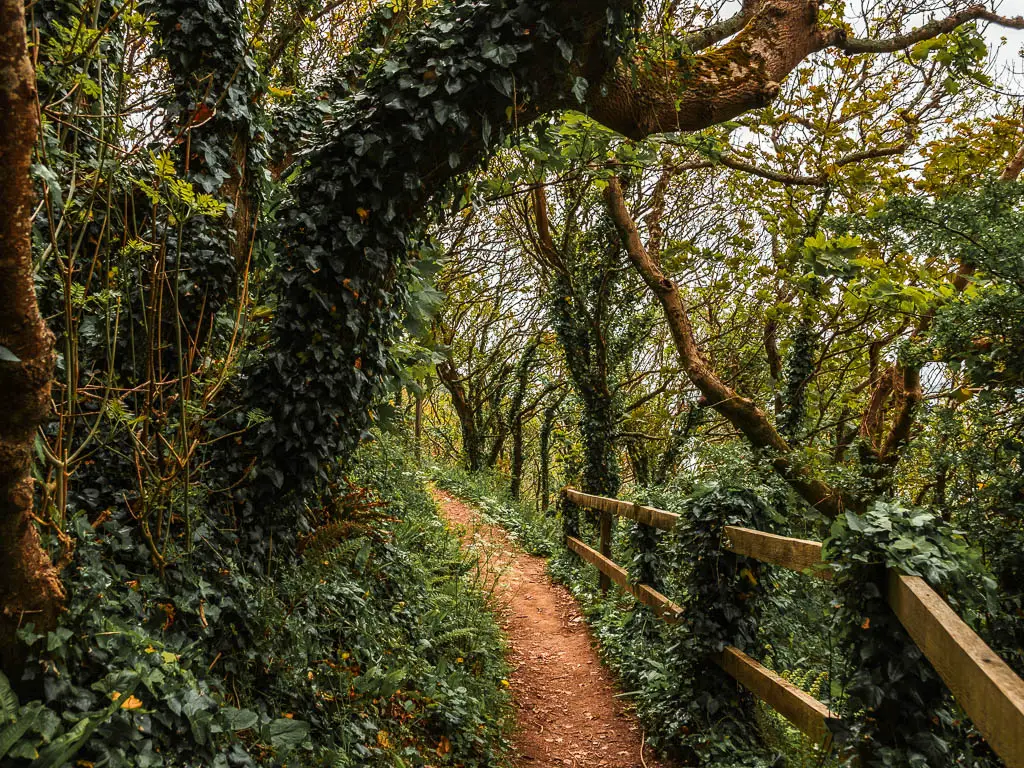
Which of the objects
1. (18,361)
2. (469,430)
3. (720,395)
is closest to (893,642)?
(18,361)

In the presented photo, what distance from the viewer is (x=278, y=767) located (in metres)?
2.61

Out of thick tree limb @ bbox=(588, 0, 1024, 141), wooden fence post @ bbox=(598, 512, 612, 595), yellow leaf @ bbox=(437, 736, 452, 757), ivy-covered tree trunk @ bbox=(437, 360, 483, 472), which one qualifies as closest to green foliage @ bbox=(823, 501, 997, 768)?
yellow leaf @ bbox=(437, 736, 452, 757)

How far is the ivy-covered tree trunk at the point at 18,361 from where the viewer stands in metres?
1.52

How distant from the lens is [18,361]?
164 cm

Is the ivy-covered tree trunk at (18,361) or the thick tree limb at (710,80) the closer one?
the ivy-covered tree trunk at (18,361)

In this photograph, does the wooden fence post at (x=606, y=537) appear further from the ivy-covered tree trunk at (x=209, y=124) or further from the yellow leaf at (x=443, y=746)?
the ivy-covered tree trunk at (x=209, y=124)

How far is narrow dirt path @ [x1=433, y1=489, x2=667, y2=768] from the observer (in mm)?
4062

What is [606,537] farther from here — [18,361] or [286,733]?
[18,361]

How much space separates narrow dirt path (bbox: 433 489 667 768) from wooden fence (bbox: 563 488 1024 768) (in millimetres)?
1070

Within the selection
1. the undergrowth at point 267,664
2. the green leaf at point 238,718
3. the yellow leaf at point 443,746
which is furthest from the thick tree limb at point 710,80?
the yellow leaf at point 443,746

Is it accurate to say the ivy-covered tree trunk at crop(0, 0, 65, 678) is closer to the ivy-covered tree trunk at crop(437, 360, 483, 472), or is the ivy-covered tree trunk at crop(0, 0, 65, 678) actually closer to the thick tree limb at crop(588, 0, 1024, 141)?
the thick tree limb at crop(588, 0, 1024, 141)

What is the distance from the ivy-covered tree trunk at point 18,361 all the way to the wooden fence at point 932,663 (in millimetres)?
2637

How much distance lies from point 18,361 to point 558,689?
4.60 m

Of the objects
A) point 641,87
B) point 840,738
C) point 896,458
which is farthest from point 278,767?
point 896,458
